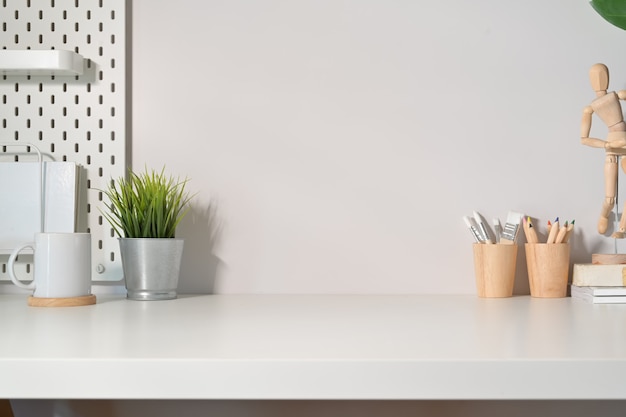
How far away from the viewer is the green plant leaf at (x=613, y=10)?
127 centimetres

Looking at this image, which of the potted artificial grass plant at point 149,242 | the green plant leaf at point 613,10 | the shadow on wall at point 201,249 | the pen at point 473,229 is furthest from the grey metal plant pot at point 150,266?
the green plant leaf at point 613,10

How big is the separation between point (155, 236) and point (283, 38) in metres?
0.44

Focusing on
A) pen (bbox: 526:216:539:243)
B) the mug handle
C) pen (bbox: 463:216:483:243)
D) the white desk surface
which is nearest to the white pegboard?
the mug handle

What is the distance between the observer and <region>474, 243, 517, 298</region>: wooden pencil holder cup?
1.27 metres

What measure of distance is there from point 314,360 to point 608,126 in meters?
0.84

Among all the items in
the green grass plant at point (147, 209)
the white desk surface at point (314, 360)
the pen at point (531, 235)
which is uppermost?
the green grass plant at point (147, 209)

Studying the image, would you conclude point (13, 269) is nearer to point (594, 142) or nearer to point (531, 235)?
point (531, 235)

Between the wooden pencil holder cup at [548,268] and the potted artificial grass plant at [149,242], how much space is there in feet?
2.02

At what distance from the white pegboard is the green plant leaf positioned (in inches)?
33.6

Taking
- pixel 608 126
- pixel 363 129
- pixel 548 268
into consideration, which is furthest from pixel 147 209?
pixel 608 126

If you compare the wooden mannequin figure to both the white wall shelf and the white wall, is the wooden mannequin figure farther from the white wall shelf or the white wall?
the white wall shelf

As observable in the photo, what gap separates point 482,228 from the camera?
4.31 ft

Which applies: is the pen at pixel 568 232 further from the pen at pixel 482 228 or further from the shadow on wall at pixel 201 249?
the shadow on wall at pixel 201 249

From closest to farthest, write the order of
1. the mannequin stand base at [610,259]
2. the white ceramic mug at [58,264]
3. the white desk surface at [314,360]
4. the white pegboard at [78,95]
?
the white desk surface at [314,360] < the white ceramic mug at [58,264] < the mannequin stand base at [610,259] < the white pegboard at [78,95]
